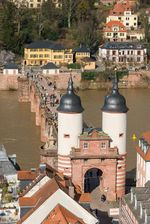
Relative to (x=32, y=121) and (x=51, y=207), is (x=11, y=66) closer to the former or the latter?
(x=32, y=121)

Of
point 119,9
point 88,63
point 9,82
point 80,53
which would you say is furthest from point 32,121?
point 119,9

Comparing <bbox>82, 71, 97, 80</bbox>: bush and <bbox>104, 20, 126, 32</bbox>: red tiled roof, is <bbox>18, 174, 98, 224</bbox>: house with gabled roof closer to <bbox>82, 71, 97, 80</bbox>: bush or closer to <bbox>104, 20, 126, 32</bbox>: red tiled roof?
<bbox>82, 71, 97, 80</bbox>: bush

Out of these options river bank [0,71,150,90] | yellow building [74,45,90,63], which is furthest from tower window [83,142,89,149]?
yellow building [74,45,90,63]

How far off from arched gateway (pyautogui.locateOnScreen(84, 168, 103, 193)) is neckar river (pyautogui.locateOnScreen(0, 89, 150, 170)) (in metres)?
4.95

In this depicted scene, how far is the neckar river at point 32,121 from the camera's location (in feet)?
124

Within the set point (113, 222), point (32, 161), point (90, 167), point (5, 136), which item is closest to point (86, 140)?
point (90, 167)

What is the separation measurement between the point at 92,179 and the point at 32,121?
1949 cm

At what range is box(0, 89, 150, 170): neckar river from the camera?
37781mm

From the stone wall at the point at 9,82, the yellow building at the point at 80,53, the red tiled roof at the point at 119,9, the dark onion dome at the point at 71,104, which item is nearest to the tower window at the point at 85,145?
the dark onion dome at the point at 71,104

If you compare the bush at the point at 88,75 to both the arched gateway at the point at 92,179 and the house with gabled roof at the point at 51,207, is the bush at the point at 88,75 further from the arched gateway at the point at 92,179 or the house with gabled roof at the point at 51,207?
the house with gabled roof at the point at 51,207

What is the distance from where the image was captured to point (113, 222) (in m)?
24.4

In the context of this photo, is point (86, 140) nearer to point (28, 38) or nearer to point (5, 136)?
point (5, 136)

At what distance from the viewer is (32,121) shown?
4803 cm

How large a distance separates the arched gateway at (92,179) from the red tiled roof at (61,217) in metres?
7.66
